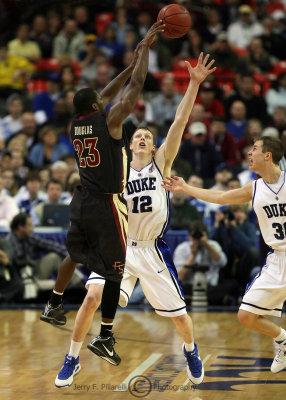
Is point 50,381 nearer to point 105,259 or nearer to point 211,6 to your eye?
point 105,259

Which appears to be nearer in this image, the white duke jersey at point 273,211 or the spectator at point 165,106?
the white duke jersey at point 273,211

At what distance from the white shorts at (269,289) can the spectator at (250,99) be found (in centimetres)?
856

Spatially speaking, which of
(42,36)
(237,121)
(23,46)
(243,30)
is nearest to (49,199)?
(237,121)

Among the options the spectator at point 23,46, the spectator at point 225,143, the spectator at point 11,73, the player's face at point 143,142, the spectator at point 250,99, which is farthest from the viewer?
the spectator at point 23,46

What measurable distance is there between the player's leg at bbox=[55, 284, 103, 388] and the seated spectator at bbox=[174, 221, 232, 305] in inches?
180

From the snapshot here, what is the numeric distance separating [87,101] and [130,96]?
1.31ft

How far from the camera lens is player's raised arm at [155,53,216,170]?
7.61 metres

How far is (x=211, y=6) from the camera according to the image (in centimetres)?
1895

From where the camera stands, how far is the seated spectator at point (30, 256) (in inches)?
477

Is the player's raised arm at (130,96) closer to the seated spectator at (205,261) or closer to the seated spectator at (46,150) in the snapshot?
the seated spectator at (205,261)

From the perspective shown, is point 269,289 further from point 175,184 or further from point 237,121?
point 237,121

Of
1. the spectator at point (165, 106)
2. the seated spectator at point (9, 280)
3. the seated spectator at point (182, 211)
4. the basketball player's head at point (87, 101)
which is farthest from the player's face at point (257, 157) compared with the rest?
the spectator at point (165, 106)

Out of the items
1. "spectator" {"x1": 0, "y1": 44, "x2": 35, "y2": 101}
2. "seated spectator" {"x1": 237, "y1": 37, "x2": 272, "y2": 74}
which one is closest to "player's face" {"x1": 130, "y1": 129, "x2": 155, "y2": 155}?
"seated spectator" {"x1": 237, "y1": 37, "x2": 272, "y2": 74}

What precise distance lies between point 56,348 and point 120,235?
112 inches
